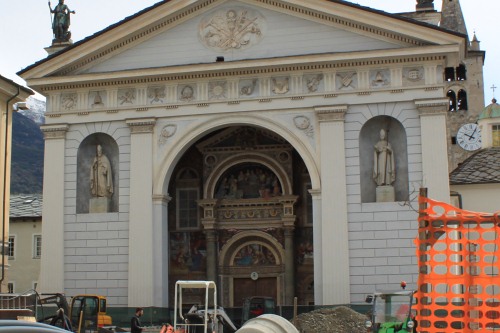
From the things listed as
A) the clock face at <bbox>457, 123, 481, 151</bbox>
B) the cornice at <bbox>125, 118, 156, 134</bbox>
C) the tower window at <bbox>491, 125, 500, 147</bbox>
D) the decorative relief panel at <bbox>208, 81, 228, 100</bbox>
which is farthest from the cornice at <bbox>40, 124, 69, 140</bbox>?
the clock face at <bbox>457, 123, 481, 151</bbox>

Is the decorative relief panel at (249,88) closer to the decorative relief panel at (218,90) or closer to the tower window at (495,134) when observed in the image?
the decorative relief panel at (218,90)

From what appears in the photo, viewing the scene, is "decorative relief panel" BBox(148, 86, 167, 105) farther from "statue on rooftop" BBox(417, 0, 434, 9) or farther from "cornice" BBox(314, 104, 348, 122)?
"statue on rooftop" BBox(417, 0, 434, 9)

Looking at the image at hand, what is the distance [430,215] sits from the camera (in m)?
15.8

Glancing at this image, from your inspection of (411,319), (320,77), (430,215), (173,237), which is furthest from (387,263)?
(430,215)

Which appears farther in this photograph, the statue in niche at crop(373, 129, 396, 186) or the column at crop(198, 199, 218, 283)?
the column at crop(198, 199, 218, 283)

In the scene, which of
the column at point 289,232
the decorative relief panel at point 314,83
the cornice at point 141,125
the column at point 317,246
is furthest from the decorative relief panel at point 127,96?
the column at point 317,246

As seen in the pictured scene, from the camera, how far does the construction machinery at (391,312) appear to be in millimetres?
19234

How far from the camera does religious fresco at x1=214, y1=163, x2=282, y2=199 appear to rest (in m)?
35.0

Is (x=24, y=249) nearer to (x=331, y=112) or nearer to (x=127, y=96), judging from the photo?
(x=127, y=96)

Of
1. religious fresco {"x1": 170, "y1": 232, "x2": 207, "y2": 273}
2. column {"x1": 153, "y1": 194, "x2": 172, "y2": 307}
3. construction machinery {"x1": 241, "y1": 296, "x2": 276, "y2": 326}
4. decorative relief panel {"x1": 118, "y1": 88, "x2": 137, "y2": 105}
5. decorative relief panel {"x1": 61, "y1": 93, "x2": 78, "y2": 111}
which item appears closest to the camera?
construction machinery {"x1": 241, "y1": 296, "x2": 276, "y2": 326}

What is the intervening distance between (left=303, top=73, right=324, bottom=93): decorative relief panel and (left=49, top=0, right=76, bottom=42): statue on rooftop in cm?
1092

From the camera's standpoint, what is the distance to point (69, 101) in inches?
1342

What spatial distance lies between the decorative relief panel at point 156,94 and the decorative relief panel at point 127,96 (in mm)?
637

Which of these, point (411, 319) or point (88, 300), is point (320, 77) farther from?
point (411, 319)
